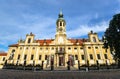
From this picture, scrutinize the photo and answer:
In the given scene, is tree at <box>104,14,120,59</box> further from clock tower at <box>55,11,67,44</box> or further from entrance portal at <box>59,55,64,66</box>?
clock tower at <box>55,11,67,44</box>

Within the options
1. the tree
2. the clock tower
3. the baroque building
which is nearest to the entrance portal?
the baroque building

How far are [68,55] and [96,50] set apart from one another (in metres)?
9.57

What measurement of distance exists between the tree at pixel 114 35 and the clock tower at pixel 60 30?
1016 inches

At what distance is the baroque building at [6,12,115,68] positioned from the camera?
4372 centimetres

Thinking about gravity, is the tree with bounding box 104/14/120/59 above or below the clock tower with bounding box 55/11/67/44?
below

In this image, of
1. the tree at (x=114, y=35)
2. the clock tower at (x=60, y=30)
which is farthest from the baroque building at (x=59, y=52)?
the tree at (x=114, y=35)

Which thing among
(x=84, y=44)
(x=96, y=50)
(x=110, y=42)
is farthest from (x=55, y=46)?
(x=110, y=42)

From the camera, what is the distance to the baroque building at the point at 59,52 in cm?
4372

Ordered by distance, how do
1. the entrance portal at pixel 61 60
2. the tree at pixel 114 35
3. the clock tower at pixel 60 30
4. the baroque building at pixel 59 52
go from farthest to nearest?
the clock tower at pixel 60 30
the entrance portal at pixel 61 60
the baroque building at pixel 59 52
the tree at pixel 114 35

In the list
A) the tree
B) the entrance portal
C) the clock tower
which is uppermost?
the clock tower

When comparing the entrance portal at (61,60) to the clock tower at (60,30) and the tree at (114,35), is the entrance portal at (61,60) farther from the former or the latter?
the tree at (114,35)

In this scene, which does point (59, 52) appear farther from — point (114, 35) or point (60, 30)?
point (114, 35)

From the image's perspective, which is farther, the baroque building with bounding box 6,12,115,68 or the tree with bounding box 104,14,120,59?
the baroque building with bounding box 6,12,115,68

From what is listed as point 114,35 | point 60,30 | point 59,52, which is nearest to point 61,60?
point 59,52
